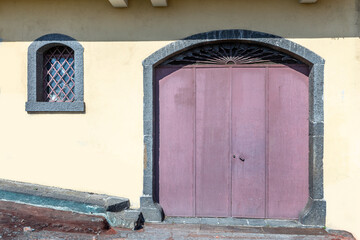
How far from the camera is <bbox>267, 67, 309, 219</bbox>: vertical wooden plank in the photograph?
413 cm

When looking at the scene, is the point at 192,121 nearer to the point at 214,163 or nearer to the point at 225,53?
the point at 214,163

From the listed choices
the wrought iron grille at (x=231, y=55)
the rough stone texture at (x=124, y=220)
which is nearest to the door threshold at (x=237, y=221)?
the rough stone texture at (x=124, y=220)

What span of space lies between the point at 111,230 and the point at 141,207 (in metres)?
0.56

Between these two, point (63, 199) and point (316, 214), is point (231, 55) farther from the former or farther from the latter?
point (63, 199)

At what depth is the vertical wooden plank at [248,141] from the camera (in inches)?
164

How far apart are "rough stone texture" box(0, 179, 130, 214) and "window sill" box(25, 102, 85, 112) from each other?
45.4 inches

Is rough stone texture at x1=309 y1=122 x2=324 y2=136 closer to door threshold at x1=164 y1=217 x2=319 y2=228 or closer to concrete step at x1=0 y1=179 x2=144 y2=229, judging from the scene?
door threshold at x1=164 y1=217 x2=319 y2=228

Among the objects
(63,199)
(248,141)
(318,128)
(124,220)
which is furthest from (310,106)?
(63,199)

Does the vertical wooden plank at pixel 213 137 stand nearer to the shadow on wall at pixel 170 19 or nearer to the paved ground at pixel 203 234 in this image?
the paved ground at pixel 203 234

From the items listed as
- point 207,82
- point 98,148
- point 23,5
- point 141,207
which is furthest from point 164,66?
point 23,5

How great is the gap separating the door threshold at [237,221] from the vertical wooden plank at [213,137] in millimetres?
117

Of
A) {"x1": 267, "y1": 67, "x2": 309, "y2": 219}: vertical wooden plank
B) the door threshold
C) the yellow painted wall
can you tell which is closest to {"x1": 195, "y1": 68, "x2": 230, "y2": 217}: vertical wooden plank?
the door threshold

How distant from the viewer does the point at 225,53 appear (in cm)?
420

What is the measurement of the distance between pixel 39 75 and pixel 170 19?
2149mm
